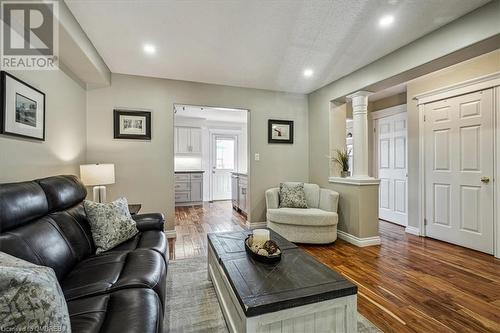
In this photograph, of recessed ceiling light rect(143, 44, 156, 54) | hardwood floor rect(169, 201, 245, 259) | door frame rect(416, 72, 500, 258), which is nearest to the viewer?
recessed ceiling light rect(143, 44, 156, 54)

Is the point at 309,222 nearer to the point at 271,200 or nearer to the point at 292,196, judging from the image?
the point at 292,196

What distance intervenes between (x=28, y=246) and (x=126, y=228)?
30.7 inches

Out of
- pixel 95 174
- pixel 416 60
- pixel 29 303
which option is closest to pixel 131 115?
pixel 95 174

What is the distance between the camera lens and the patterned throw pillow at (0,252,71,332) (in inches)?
26.8

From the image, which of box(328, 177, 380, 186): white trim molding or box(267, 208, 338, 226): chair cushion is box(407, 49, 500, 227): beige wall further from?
box(267, 208, 338, 226): chair cushion

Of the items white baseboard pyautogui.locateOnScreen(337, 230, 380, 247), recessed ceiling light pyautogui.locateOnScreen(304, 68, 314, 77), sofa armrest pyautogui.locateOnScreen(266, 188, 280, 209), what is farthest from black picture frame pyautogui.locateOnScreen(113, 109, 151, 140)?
white baseboard pyautogui.locateOnScreen(337, 230, 380, 247)

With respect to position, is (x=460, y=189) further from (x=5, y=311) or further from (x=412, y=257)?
(x=5, y=311)

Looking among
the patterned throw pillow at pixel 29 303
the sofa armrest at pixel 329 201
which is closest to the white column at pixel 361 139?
the sofa armrest at pixel 329 201

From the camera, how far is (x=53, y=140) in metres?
2.36

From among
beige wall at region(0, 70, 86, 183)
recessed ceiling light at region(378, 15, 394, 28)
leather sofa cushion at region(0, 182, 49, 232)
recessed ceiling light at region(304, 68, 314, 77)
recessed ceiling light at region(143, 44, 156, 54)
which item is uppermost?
recessed ceiling light at region(304, 68, 314, 77)

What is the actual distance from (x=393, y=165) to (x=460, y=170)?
132cm

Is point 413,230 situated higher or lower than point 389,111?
lower

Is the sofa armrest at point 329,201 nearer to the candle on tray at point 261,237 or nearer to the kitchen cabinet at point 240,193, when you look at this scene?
the kitchen cabinet at point 240,193
